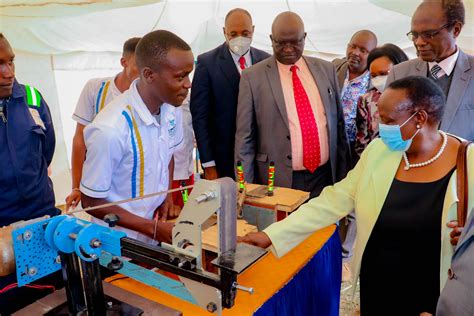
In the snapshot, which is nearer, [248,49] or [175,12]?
[248,49]

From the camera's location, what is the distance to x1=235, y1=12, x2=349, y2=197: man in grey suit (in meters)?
2.74

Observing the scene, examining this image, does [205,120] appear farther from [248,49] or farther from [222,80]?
[248,49]

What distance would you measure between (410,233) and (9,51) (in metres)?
2.00

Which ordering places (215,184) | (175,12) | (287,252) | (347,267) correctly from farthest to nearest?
(175,12) → (347,267) → (287,252) → (215,184)

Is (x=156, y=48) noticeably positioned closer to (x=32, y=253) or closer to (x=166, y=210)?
(x=166, y=210)

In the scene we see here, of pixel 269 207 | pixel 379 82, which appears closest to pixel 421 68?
pixel 379 82

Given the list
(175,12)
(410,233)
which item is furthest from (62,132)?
(410,233)

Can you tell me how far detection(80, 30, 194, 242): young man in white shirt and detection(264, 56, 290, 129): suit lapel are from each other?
1105mm

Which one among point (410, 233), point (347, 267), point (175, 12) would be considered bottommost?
point (347, 267)

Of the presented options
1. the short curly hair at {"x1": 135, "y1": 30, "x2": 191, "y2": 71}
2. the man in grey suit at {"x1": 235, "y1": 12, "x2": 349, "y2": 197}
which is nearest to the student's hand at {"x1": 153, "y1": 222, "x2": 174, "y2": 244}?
the short curly hair at {"x1": 135, "y1": 30, "x2": 191, "y2": 71}

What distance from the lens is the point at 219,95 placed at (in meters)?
2.97

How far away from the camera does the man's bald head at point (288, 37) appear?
2.68 m

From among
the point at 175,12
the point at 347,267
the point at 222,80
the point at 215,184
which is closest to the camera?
the point at 215,184

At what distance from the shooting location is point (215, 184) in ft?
3.34
